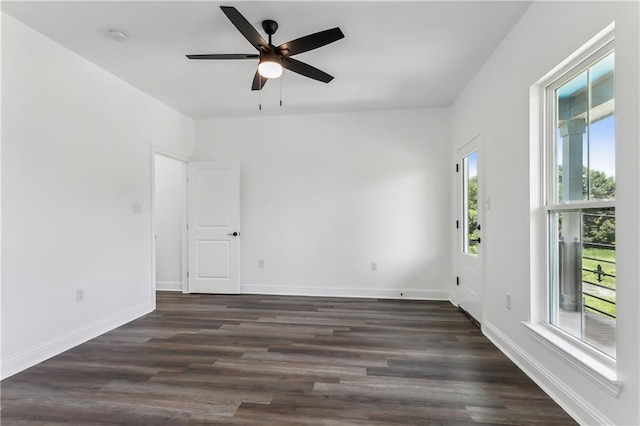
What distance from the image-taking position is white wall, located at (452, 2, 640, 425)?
4.59ft

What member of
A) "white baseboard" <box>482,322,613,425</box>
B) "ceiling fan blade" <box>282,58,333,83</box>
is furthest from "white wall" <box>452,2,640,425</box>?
"ceiling fan blade" <box>282,58,333,83</box>

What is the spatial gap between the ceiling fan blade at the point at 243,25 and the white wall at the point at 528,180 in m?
1.93

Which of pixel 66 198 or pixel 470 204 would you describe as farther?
pixel 470 204

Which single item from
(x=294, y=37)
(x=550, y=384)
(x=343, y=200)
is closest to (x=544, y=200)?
(x=550, y=384)

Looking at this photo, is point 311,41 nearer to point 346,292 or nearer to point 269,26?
point 269,26

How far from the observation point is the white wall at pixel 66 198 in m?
2.33

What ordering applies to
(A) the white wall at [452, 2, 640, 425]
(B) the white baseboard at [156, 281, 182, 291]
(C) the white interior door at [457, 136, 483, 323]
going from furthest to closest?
(B) the white baseboard at [156, 281, 182, 291]
(C) the white interior door at [457, 136, 483, 323]
(A) the white wall at [452, 2, 640, 425]

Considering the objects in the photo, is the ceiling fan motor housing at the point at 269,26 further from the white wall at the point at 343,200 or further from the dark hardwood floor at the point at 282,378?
the dark hardwood floor at the point at 282,378

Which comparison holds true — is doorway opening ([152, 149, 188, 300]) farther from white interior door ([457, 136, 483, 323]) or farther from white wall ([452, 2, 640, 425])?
white wall ([452, 2, 640, 425])

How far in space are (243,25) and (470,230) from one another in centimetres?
321

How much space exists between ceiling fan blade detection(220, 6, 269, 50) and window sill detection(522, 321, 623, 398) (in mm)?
2776

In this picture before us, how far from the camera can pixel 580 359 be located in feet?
5.60

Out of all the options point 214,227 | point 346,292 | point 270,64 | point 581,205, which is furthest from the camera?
point 214,227

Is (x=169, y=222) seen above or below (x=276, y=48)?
below
